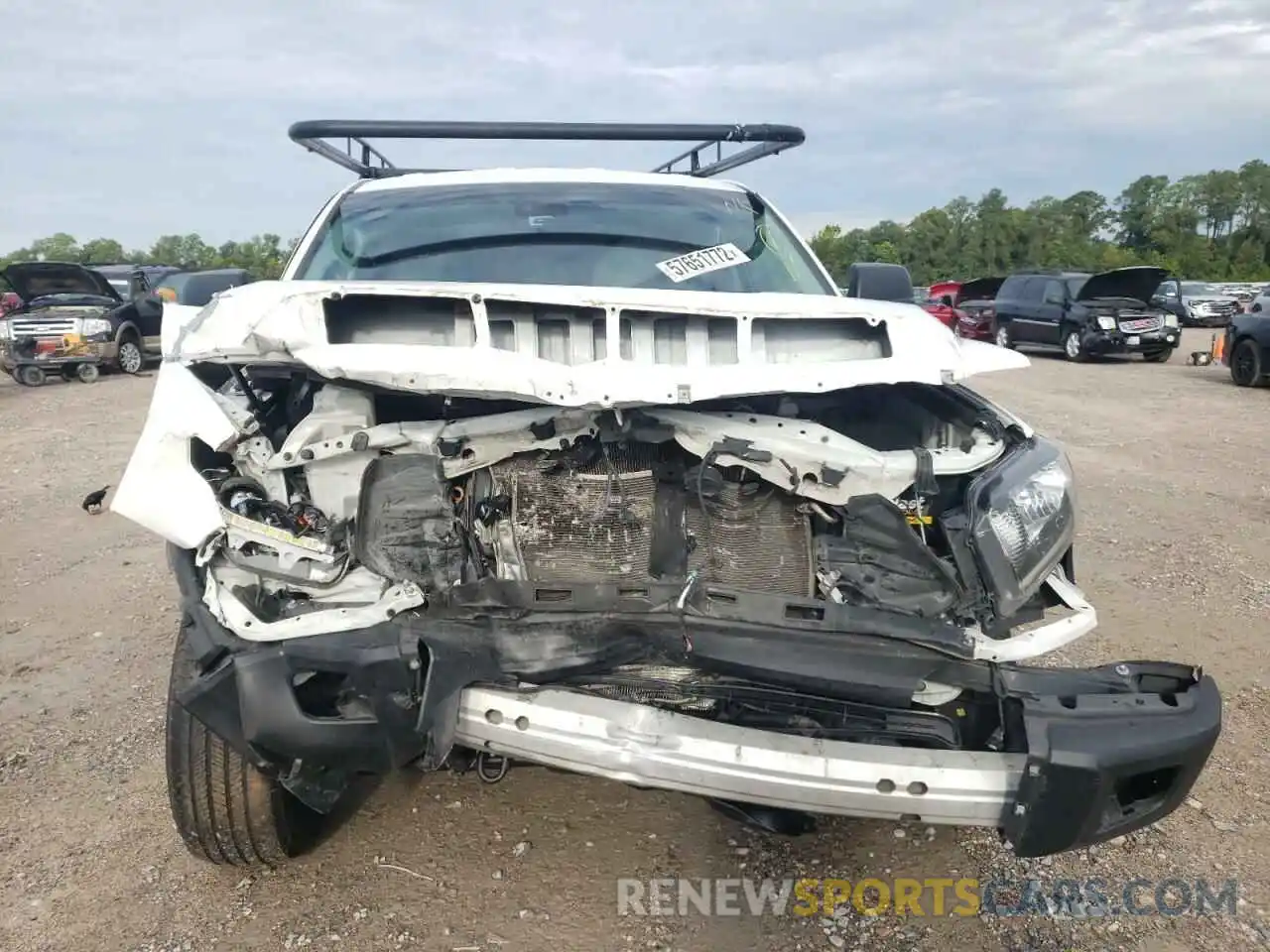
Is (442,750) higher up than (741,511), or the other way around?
(741,511)

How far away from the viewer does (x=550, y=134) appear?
15.3 feet

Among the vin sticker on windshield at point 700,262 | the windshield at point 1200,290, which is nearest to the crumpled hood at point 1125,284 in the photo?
the windshield at point 1200,290

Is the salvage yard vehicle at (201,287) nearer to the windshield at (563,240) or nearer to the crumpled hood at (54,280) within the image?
the windshield at (563,240)

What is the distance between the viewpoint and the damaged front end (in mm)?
1962

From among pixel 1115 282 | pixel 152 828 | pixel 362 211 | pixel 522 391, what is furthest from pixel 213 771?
pixel 1115 282

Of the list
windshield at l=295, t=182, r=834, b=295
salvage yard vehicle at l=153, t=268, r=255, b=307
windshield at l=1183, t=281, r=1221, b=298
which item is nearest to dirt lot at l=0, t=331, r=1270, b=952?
salvage yard vehicle at l=153, t=268, r=255, b=307

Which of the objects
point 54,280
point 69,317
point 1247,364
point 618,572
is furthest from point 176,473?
point 1247,364

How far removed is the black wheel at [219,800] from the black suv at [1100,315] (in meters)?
15.8

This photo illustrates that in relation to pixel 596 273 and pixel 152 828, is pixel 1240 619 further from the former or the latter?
pixel 152 828

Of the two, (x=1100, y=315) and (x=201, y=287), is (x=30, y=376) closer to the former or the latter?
(x=201, y=287)

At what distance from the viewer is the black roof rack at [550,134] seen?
4.45 metres

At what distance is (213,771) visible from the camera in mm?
2320

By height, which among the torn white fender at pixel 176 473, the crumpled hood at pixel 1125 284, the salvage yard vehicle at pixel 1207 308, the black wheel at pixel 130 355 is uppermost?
the torn white fender at pixel 176 473

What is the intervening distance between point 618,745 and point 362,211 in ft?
7.81
